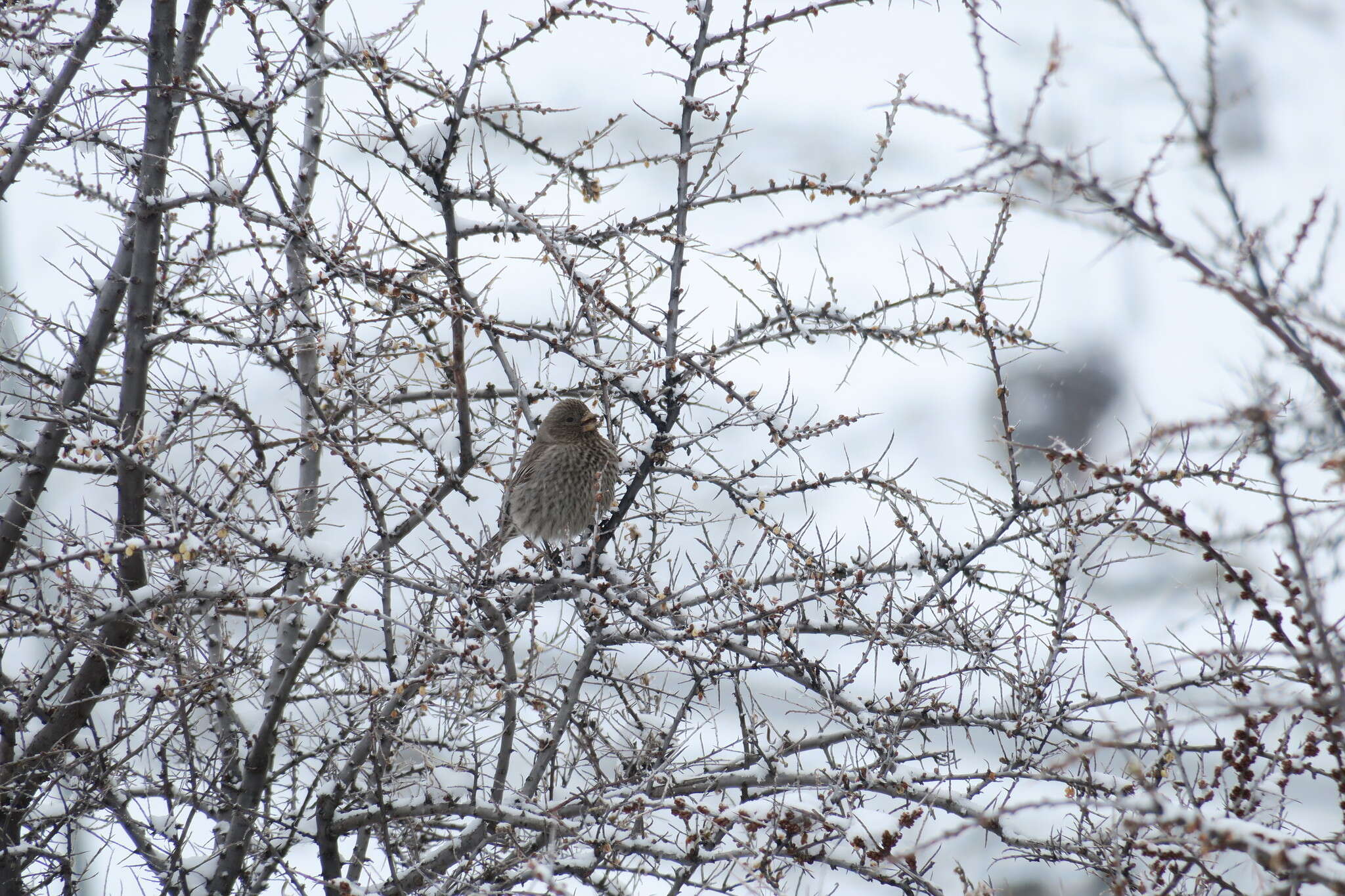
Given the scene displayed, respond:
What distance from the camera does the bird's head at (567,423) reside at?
19.6 feet

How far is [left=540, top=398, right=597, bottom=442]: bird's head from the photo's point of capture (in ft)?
19.6

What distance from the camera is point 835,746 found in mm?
4559

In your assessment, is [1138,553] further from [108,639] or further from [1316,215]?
[108,639]

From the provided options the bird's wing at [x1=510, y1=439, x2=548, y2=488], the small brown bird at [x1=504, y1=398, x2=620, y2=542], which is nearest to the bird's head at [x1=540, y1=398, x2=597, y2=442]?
the small brown bird at [x1=504, y1=398, x2=620, y2=542]

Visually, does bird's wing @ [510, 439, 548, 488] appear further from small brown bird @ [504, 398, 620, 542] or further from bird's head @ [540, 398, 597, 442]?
bird's head @ [540, 398, 597, 442]

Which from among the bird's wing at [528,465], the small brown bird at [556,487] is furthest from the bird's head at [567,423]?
the bird's wing at [528,465]

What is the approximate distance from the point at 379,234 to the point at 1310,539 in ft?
10.4

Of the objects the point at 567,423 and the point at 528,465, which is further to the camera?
the point at 567,423

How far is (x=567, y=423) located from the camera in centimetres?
598

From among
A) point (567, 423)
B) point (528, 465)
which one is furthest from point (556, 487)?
point (567, 423)

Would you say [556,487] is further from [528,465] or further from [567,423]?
[567,423]

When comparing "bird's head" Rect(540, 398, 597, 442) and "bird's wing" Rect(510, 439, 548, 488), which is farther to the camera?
"bird's head" Rect(540, 398, 597, 442)

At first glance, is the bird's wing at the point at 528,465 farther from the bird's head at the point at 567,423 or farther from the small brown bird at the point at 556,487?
the bird's head at the point at 567,423

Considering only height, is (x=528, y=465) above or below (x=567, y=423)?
below
